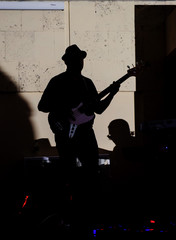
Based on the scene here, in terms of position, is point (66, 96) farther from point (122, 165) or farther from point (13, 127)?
point (122, 165)

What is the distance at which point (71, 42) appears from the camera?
6.73m

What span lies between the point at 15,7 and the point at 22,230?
389 cm

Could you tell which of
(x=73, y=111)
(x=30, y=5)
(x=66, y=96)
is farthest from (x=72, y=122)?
(x=30, y=5)

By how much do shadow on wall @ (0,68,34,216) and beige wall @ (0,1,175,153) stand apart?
10 centimetres

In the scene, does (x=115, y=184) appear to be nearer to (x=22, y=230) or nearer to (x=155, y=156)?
(x=155, y=156)

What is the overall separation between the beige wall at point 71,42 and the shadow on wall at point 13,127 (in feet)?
0.31

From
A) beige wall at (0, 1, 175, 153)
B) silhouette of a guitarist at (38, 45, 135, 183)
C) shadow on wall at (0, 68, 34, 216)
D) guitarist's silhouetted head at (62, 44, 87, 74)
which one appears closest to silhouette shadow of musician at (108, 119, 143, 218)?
beige wall at (0, 1, 175, 153)

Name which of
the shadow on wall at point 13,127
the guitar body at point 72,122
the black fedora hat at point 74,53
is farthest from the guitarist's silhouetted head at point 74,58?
the shadow on wall at point 13,127

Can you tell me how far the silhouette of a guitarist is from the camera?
491 centimetres

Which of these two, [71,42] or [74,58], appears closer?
[74,58]

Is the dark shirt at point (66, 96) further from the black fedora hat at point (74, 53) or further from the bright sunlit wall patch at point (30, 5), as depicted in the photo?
the bright sunlit wall patch at point (30, 5)

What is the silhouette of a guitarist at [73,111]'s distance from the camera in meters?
4.91

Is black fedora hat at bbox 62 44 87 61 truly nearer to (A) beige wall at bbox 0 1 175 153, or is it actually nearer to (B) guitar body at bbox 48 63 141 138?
(B) guitar body at bbox 48 63 141 138

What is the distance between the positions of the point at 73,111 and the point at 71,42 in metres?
2.01
